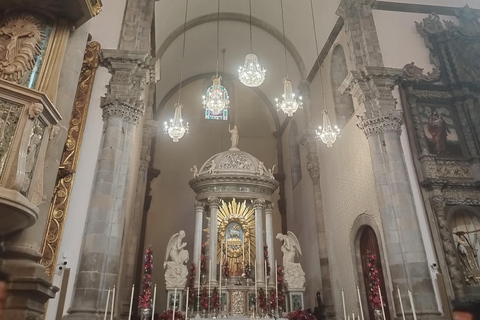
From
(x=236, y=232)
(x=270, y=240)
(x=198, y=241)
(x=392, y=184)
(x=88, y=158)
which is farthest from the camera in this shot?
(x=236, y=232)

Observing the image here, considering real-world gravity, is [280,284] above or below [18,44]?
below

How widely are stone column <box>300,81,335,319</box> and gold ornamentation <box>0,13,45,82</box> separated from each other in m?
10.2

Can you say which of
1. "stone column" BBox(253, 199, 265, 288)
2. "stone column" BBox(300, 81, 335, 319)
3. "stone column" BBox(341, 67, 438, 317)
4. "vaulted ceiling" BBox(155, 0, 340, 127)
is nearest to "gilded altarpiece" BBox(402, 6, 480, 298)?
"stone column" BBox(341, 67, 438, 317)

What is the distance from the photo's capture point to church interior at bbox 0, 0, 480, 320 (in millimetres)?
4434

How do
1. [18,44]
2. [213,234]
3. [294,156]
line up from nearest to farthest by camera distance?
[18,44] < [213,234] < [294,156]

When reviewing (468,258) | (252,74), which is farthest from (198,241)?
(468,258)

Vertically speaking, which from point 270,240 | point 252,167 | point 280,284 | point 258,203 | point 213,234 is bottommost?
point 280,284

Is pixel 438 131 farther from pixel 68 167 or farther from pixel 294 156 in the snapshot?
pixel 68 167

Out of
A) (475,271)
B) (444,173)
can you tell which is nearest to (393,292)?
(475,271)

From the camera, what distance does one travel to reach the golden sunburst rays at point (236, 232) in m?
12.0

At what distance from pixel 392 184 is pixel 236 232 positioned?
18.2 ft

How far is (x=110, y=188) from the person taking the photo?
8070 mm

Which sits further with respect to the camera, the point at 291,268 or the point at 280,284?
the point at 291,268

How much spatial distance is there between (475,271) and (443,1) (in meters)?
8.55
